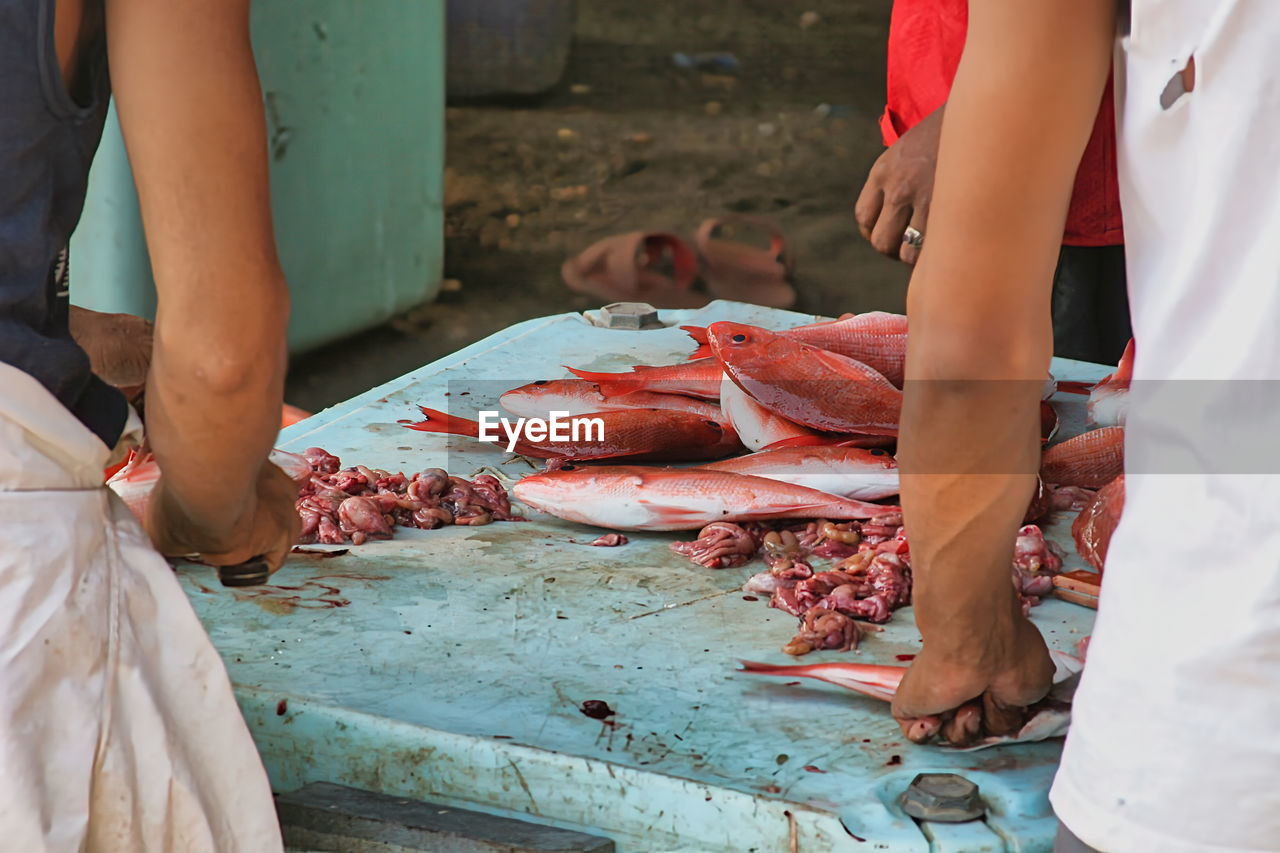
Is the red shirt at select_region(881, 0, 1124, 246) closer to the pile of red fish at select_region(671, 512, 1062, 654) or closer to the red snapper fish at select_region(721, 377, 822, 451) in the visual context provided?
the red snapper fish at select_region(721, 377, 822, 451)

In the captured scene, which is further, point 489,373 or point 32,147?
point 489,373

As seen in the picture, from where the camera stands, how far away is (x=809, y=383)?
2936 mm

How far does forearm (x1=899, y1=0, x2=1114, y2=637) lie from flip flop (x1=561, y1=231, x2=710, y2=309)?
7.21 meters

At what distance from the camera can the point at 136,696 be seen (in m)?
1.38

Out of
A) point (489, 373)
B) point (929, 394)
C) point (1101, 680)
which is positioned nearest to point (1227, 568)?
point (1101, 680)

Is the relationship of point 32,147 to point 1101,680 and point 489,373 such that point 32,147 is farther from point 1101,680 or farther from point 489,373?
point 489,373

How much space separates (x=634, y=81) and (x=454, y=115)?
2.59 m

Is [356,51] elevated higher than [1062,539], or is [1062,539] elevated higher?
[356,51]

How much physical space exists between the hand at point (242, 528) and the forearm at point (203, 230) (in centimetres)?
9

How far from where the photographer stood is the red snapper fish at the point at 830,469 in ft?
8.71

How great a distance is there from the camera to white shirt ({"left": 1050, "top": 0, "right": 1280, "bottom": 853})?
1155mm

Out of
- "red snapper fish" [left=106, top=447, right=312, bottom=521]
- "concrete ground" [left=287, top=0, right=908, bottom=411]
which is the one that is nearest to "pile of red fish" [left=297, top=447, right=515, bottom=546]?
"red snapper fish" [left=106, top=447, right=312, bottom=521]

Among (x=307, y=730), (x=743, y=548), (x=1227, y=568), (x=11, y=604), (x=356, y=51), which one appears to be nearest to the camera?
(x=1227, y=568)

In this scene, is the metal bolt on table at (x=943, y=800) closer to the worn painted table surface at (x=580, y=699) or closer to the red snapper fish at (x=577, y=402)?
the worn painted table surface at (x=580, y=699)
